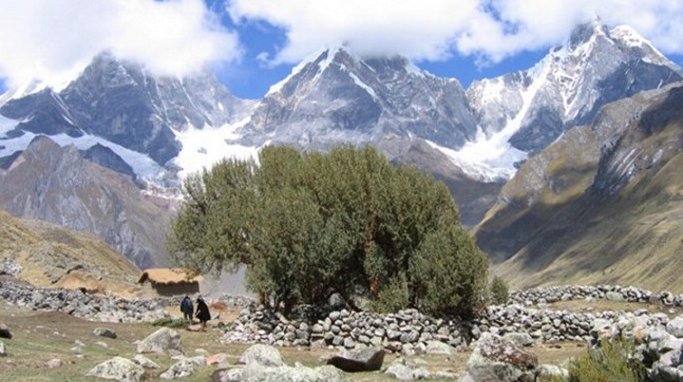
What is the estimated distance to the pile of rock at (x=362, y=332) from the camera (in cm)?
3312

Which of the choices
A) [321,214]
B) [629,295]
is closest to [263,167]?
[321,214]

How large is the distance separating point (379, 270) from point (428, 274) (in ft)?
9.30

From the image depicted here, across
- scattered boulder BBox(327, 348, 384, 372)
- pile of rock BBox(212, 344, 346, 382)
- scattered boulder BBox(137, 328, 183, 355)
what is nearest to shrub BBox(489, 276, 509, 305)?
scattered boulder BBox(137, 328, 183, 355)

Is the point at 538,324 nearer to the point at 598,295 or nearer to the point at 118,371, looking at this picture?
the point at 598,295

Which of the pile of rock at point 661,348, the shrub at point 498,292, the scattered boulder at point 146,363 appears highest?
the shrub at point 498,292

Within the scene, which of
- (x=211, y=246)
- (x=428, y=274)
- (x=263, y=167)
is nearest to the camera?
(x=428, y=274)

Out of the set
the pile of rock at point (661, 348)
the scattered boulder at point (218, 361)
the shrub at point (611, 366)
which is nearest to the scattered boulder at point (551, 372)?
the shrub at point (611, 366)

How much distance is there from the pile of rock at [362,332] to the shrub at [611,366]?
47.9 feet

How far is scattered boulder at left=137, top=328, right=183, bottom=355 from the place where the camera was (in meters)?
26.5

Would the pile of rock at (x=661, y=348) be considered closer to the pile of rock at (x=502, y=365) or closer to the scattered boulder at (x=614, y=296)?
the pile of rock at (x=502, y=365)

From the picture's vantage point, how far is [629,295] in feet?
165

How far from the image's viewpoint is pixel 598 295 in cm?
5231

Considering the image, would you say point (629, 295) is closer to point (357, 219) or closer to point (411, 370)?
point (357, 219)

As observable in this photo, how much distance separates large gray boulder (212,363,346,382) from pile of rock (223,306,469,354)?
13.5 m
